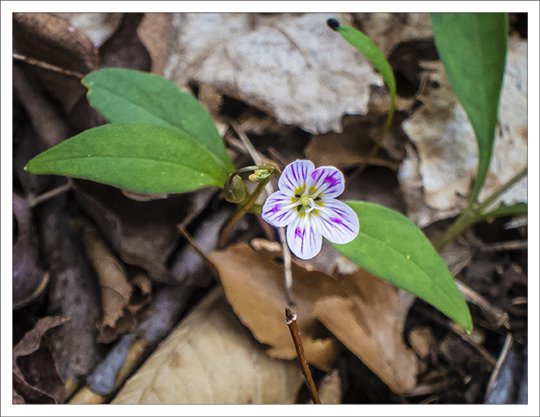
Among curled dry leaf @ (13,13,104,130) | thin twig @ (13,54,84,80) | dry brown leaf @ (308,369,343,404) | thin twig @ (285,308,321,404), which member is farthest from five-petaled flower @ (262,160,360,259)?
thin twig @ (13,54,84,80)

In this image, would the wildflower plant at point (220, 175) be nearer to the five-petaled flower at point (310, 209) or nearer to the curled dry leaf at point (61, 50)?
the five-petaled flower at point (310, 209)

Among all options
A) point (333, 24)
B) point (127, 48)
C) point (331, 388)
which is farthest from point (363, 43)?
point (331, 388)

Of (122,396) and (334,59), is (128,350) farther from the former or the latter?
(334,59)

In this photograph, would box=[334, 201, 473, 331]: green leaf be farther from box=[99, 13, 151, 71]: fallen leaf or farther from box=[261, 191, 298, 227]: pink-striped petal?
box=[99, 13, 151, 71]: fallen leaf

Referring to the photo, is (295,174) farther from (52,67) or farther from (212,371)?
(52,67)

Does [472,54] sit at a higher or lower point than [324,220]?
higher

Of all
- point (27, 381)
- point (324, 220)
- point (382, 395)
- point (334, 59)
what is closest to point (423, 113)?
point (334, 59)
